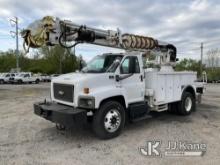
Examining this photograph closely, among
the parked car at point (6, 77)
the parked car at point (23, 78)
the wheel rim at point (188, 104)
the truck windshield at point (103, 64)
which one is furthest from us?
the parked car at point (6, 77)

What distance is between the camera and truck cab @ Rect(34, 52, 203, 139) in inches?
218

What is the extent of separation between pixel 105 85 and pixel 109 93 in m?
0.24

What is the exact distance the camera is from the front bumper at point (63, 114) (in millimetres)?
5152

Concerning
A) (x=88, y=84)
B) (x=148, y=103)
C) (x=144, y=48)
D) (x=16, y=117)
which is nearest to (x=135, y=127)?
(x=148, y=103)

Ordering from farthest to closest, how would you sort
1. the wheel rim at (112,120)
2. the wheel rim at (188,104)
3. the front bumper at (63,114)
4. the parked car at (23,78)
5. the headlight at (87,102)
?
the parked car at (23,78) < the wheel rim at (188,104) < the wheel rim at (112,120) < the headlight at (87,102) < the front bumper at (63,114)

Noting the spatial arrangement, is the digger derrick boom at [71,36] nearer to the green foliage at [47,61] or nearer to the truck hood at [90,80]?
the truck hood at [90,80]

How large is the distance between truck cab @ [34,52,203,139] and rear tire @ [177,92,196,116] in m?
0.50

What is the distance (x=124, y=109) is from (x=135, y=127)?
1002 millimetres

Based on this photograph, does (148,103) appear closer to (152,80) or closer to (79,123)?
(152,80)

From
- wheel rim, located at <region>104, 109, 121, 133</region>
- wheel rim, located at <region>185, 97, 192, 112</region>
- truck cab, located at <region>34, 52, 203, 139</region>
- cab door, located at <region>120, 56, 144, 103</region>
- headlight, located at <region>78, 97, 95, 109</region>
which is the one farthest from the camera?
wheel rim, located at <region>185, 97, 192, 112</region>

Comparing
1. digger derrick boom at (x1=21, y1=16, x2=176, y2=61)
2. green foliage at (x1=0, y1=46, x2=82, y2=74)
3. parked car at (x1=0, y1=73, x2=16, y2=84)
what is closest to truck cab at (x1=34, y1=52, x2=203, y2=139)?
digger derrick boom at (x1=21, y1=16, x2=176, y2=61)

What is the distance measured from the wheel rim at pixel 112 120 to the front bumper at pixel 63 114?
65cm

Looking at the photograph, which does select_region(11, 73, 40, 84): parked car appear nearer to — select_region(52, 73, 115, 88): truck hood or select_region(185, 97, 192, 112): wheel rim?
select_region(185, 97, 192, 112): wheel rim

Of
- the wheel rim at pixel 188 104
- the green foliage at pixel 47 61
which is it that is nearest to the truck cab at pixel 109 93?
the wheel rim at pixel 188 104
